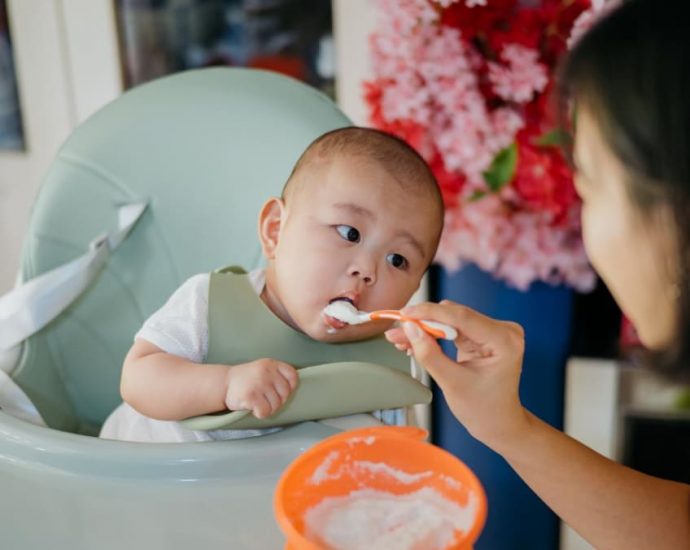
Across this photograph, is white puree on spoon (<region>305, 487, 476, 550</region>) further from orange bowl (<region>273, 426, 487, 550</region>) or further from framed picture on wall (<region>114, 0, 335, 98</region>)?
framed picture on wall (<region>114, 0, 335, 98</region>)

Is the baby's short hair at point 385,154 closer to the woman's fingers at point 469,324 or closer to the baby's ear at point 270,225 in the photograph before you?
the baby's ear at point 270,225

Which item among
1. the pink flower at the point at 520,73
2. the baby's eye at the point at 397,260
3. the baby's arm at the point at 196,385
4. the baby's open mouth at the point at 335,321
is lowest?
the baby's arm at the point at 196,385

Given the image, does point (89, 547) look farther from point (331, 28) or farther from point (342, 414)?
point (331, 28)

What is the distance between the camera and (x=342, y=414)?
29.1 inches

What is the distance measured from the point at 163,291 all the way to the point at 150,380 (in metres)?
0.30

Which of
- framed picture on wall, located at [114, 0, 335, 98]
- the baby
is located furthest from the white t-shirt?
framed picture on wall, located at [114, 0, 335, 98]

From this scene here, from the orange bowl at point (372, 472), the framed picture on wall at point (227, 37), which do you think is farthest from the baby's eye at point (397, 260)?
the framed picture on wall at point (227, 37)

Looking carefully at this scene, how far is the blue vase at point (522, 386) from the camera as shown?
130 centimetres

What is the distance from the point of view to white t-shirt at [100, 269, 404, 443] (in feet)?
2.72

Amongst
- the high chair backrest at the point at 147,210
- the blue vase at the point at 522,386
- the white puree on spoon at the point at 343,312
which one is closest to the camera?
the white puree on spoon at the point at 343,312

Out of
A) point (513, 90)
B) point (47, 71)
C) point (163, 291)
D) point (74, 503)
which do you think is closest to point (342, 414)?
point (74, 503)

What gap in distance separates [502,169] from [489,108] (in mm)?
82

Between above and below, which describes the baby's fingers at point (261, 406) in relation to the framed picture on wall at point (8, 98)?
below

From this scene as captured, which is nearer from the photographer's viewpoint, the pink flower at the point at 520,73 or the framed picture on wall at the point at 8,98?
the pink flower at the point at 520,73
